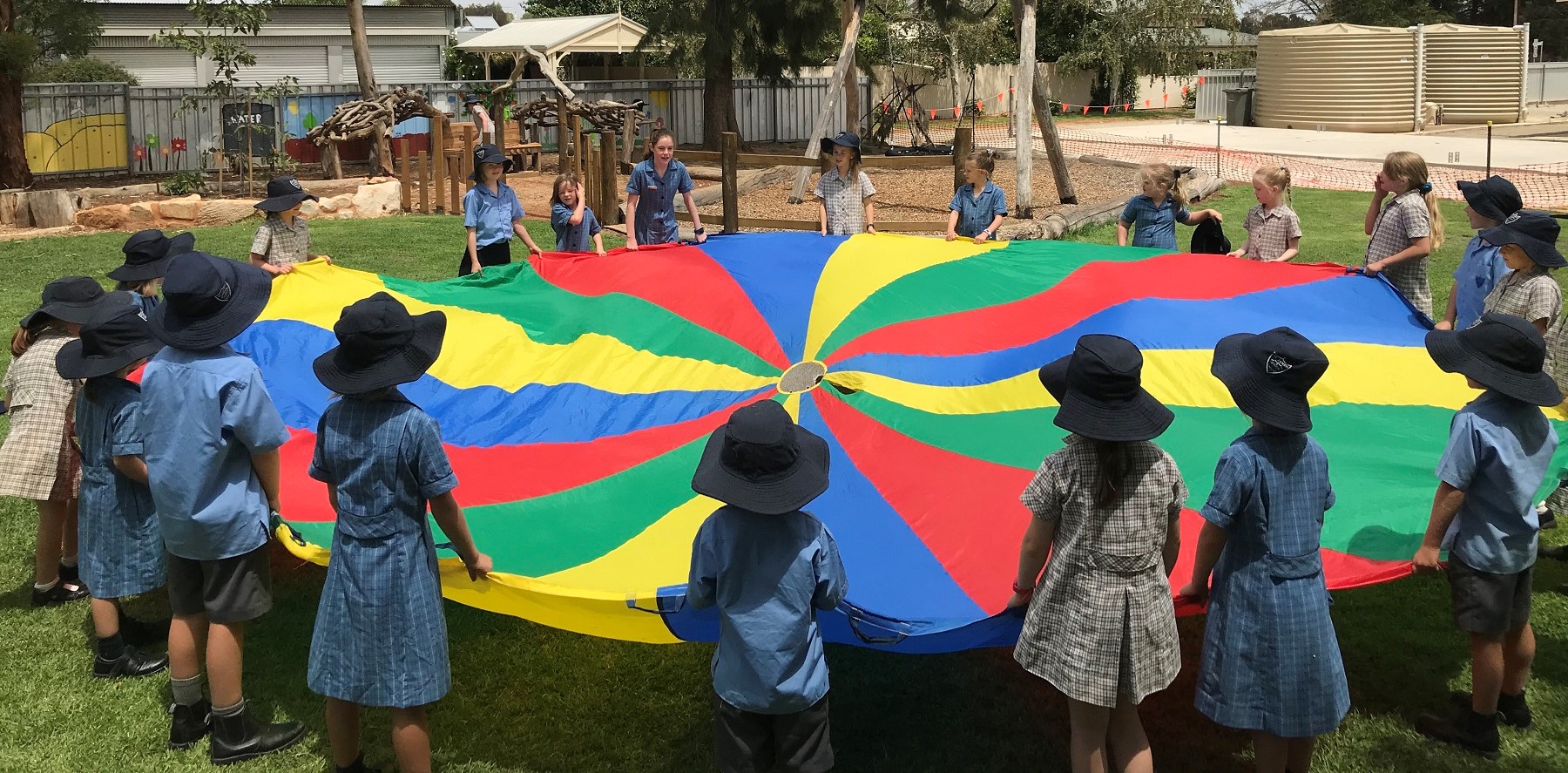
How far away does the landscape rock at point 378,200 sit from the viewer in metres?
15.3

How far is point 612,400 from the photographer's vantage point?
5.27 m

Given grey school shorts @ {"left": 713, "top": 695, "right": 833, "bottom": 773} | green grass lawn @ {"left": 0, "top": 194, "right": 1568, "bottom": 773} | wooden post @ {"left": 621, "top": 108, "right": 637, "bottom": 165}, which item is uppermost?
wooden post @ {"left": 621, "top": 108, "right": 637, "bottom": 165}

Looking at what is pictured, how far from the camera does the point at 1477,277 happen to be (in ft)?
17.8

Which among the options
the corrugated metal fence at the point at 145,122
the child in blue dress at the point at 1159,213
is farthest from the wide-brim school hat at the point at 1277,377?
the corrugated metal fence at the point at 145,122

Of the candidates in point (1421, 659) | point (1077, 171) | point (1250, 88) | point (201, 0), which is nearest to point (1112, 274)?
point (1421, 659)

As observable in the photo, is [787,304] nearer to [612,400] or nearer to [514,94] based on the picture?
[612,400]

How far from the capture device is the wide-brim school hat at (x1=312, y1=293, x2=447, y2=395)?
3.24 m

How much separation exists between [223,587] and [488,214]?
4258 millimetres

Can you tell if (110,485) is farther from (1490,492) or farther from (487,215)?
(1490,492)

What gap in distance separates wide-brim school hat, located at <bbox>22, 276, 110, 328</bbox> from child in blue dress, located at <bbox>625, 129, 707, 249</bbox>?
11.3ft

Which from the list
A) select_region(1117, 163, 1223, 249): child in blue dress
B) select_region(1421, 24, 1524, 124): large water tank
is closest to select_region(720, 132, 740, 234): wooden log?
select_region(1117, 163, 1223, 249): child in blue dress

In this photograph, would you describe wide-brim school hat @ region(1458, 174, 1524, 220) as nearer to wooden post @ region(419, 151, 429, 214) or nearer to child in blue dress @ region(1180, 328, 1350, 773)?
child in blue dress @ region(1180, 328, 1350, 773)

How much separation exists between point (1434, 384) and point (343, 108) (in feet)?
51.9

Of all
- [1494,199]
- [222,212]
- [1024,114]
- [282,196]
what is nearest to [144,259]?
[282,196]
